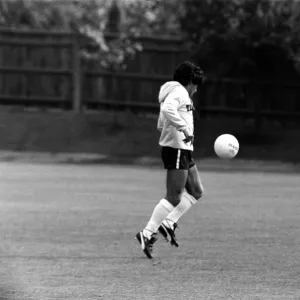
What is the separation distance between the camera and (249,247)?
420 inches

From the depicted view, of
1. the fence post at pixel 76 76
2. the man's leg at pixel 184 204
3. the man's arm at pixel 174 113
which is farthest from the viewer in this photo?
the fence post at pixel 76 76

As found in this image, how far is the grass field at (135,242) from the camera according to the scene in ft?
27.0

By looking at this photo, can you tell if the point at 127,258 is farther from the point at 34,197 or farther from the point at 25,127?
the point at 25,127

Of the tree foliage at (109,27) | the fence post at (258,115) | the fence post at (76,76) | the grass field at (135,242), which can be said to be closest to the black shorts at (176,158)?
the grass field at (135,242)

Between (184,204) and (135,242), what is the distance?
2.88ft

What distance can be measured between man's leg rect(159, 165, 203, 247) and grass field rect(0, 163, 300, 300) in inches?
8.3

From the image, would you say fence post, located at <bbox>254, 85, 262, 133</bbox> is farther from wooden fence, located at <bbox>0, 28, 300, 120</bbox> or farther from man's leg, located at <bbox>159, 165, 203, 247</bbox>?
man's leg, located at <bbox>159, 165, 203, 247</bbox>

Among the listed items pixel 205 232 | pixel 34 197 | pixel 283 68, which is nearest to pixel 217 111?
pixel 283 68

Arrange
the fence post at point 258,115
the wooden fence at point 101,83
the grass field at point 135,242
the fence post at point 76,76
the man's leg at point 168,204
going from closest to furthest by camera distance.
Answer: the grass field at point 135,242
the man's leg at point 168,204
the fence post at point 258,115
the wooden fence at point 101,83
the fence post at point 76,76

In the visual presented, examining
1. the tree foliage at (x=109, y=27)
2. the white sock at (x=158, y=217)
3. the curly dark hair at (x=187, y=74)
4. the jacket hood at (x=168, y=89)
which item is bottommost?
the tree foliage at (x=109, y=27)

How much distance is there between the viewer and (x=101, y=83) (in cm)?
2808

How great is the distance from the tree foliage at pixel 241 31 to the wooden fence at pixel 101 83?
1.61 metres

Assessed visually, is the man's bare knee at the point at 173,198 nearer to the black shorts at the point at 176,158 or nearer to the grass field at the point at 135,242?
the black shorts at the point at 176,158

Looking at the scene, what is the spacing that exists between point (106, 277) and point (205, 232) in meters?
3.33
